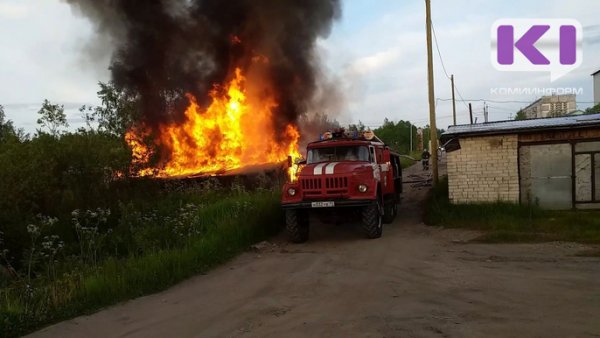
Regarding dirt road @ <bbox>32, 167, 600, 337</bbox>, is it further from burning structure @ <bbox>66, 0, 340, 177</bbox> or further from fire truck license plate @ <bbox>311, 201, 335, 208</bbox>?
burning structure @ <bbox>66, 0, 340, 177</bbox>

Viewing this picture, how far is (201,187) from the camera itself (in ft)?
59.8

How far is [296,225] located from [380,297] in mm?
4856

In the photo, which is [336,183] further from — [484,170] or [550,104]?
[550,104]

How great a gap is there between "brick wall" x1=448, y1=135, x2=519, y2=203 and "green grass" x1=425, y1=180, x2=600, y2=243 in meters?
0.35

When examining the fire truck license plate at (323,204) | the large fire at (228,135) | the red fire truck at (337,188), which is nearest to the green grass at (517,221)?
the red fire truck at (337,188)

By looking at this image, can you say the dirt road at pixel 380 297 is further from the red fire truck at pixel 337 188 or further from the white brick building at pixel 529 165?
the white brick building at pixel 529 165

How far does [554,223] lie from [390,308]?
23.7 feet

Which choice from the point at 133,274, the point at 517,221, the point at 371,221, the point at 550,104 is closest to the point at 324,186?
the point at 371,221

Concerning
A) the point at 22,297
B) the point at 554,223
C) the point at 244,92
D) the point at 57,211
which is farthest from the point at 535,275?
the point at 244,92

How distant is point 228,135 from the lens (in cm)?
2266

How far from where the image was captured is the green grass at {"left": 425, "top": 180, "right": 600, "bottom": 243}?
10586mm

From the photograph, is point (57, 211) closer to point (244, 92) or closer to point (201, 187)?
point (201, 187)

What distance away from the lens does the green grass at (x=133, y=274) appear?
6.44 meters

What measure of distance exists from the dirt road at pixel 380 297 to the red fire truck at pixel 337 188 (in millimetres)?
1040
